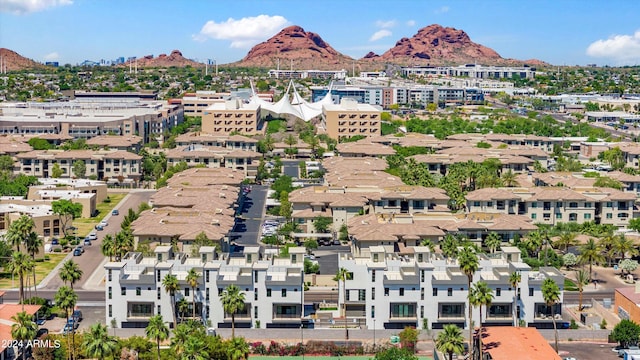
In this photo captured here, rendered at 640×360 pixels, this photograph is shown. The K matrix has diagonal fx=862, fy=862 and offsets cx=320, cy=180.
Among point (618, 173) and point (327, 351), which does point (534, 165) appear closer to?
point (618, 173)

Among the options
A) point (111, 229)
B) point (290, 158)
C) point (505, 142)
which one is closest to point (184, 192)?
point (111, 229)

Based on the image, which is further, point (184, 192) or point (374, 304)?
point (184, 192)

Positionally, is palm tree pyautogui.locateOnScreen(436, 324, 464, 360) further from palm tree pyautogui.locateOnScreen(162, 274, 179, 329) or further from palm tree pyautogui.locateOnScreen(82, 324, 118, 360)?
palm tree pyautogui.locateOnScreen(162, 274, 179, 329)

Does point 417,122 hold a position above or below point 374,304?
above

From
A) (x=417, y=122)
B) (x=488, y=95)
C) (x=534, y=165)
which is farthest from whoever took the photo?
(x=488, y=95)

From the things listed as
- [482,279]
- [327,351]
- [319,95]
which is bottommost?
[327,351]

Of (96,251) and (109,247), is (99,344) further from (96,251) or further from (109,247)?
(96,251)

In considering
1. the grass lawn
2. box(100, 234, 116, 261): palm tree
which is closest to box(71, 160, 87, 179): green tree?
the grass lawn

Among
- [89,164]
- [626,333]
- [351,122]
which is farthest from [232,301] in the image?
[351,122]
